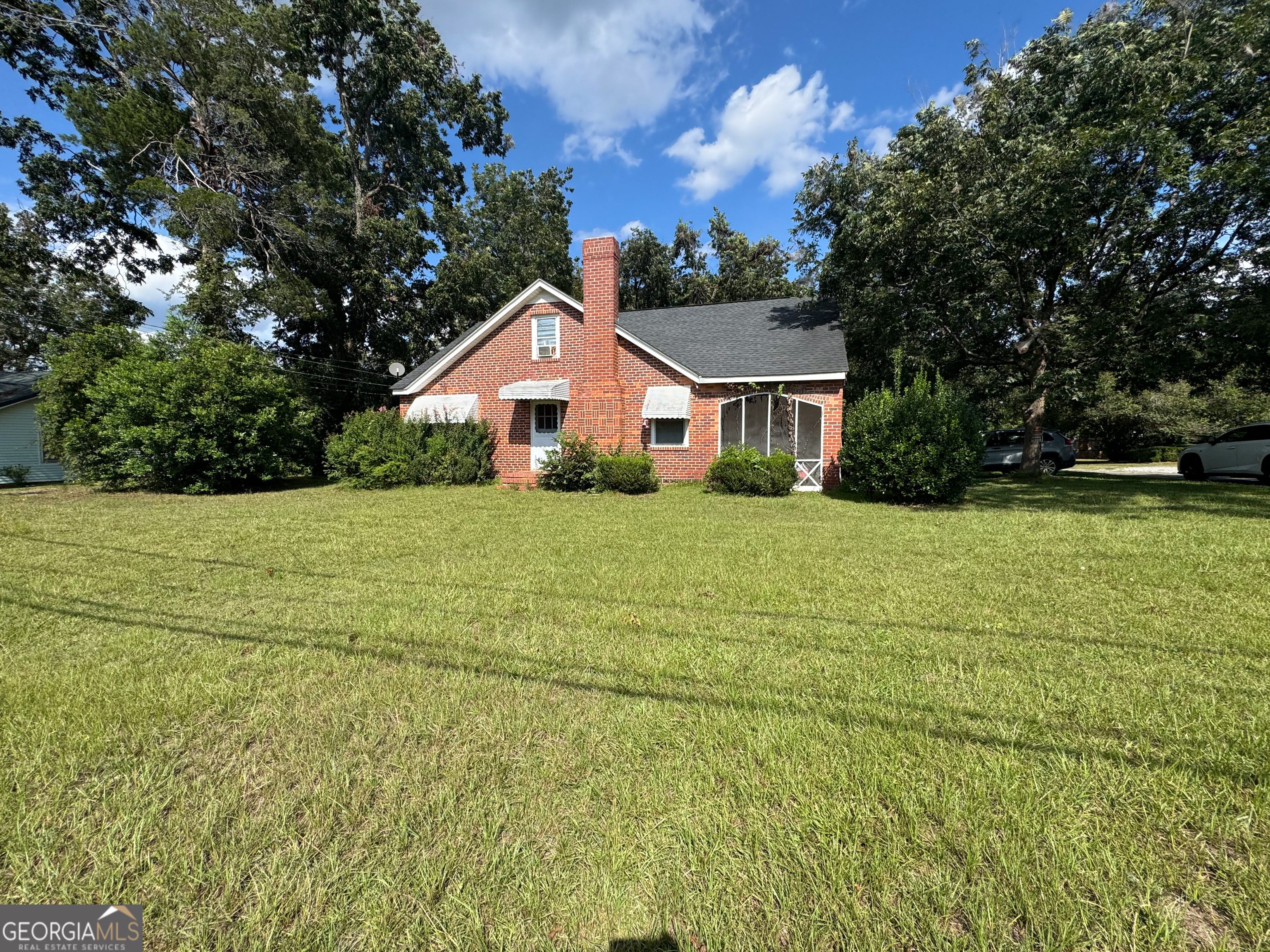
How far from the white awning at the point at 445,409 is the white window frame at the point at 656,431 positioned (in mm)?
5384

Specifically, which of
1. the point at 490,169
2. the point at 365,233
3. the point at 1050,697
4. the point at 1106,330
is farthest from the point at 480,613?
the point at 490,169

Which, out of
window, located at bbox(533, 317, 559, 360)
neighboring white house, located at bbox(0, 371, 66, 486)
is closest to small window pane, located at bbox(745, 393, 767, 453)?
window, located at bbox(533, 317, 559, 360)

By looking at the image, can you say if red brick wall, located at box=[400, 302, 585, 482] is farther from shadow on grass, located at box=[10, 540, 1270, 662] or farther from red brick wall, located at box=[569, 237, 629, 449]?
shadow on grass, located at box=[10, 540, 1270, 662]

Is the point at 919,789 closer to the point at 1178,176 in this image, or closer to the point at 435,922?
the point at 435,922

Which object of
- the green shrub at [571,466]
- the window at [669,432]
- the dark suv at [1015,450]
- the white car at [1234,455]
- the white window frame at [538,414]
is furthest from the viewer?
the dark suv at [1015,450]

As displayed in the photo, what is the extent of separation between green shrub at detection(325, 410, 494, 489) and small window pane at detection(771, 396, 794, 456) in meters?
8.52

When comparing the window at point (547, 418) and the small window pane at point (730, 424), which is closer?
the small window pane at point (730, 424)

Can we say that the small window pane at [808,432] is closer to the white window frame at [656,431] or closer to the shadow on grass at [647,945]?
the white window frame at [656,431]

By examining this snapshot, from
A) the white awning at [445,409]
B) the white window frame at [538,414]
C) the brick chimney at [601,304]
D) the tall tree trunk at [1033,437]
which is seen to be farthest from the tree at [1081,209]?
the white awning at [445,409]

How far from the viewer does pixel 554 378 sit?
48.0 feet

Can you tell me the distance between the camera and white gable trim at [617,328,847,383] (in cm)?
1281

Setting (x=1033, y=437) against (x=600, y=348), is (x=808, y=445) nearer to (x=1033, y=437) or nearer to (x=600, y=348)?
(x=600, y=348)

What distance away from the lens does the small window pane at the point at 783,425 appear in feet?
43.8

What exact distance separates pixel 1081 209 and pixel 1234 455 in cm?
791
